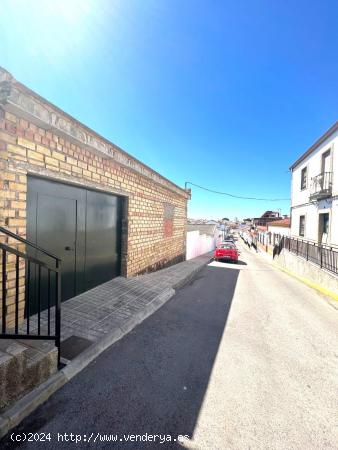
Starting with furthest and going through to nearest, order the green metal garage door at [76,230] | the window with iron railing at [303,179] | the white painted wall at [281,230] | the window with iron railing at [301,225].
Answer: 1. the white painted wall at [281,230]
2. the window with iron railing at [301,225]
3. the window with iron railing at [303,179]
4. the green metal garage door at [76,230]

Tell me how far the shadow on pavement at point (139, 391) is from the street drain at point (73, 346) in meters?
0.24

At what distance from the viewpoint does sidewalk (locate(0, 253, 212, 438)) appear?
181cm

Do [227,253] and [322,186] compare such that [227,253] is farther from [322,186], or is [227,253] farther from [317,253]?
[322,186]

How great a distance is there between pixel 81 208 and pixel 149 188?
9.54ft

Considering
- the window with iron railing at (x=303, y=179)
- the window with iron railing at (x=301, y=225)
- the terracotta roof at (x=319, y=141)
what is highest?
the terracotta roof at (x=319, y=141)

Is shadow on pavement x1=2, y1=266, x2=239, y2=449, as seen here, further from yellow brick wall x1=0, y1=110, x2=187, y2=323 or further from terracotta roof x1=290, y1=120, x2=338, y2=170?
terracotta roof x1=290, y1=120, x2=338, y2=170

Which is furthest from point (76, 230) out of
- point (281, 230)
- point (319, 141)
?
point (281, 230)

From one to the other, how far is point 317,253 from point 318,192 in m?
3.87

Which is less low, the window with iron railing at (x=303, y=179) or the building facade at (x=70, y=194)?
the window with iron railing at (x=303, y=179)

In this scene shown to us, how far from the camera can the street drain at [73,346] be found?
242 cm

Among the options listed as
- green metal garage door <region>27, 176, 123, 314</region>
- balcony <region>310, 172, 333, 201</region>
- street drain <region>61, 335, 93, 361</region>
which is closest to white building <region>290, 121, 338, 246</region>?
balcony <region>310, 172, 333, 201</region>

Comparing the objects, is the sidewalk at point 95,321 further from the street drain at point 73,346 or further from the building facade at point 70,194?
the building facade at point 70,194

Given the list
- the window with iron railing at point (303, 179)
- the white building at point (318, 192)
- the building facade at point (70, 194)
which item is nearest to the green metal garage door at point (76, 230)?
the building facade at point (70, 194)

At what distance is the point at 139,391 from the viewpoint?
2.10 m
